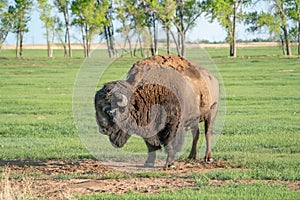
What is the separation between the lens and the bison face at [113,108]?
9648 millimetres

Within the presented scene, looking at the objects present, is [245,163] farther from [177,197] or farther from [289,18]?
[289,18]

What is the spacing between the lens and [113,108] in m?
9.65

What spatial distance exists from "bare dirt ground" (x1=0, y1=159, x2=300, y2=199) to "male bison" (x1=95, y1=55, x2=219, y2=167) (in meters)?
0.55

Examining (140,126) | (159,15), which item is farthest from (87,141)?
(159,15)

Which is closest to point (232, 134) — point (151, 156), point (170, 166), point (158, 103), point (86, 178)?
point (170, 166)

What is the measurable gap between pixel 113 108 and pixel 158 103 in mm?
1093

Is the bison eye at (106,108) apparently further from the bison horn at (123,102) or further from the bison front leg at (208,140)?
the bison front leg at (208,140)

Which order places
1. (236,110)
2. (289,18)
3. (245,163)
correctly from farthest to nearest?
1. (289,18)
2. (236,110)
3. (245,163)

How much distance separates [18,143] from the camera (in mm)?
15000

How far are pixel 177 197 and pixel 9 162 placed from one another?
4.73m

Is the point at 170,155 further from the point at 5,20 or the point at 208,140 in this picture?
the point at 5,20

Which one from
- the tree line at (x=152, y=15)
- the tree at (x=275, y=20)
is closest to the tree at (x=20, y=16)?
the tree line at (x=152, y=15)

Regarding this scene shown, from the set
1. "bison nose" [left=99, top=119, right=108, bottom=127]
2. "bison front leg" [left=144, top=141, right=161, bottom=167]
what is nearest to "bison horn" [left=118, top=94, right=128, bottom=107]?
"bison nose" [left=99, top=119, right=108, bottom=127]

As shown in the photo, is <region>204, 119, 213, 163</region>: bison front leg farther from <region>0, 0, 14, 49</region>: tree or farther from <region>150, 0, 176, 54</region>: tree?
<region>0, 0, 14, 49</region>: tree
